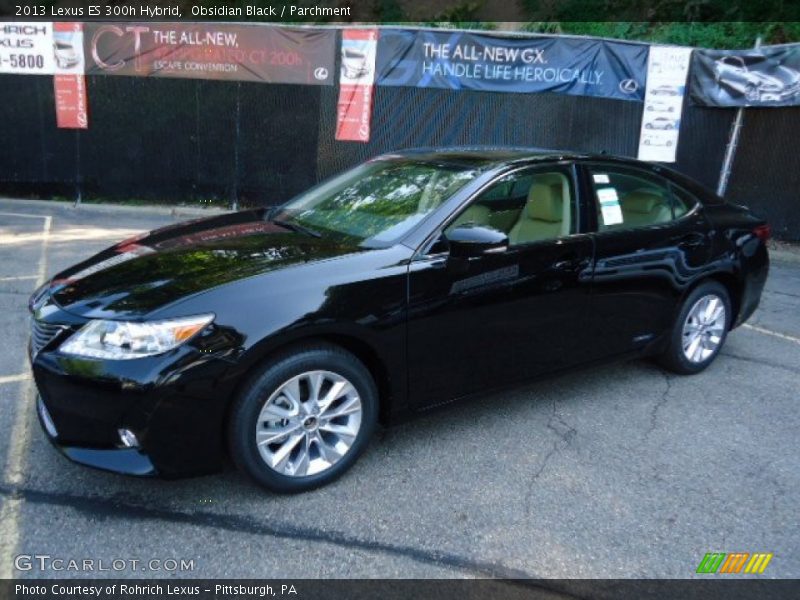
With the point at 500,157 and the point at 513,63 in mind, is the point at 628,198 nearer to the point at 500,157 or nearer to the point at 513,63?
the point at 500,157

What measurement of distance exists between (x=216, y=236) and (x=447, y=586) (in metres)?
2.17

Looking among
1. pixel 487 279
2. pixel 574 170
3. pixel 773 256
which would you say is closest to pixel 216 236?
pixel 487 279

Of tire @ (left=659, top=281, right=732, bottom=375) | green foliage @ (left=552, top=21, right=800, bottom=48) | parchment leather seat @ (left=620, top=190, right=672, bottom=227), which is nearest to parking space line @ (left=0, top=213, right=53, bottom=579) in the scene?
parchment leather seat @ (left=620, top=190, right=672, bottom=227)

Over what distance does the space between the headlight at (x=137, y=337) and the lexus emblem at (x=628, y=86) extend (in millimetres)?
9218

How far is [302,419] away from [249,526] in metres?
0.50

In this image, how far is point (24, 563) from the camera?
2.55m

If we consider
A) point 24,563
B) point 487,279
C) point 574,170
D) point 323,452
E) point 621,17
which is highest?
point 621,17

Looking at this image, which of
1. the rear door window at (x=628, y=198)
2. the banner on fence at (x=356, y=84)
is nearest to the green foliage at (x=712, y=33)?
the banner on fence at (x=356, y=84)

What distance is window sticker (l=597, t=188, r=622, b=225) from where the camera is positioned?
401cm

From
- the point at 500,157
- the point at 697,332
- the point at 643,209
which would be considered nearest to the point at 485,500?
the point at 500,157

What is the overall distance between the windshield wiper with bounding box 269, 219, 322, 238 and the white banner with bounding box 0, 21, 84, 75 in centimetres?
889

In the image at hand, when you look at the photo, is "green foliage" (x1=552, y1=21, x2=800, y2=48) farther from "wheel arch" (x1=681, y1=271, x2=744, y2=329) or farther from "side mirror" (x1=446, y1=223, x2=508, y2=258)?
"side mirror" (x1=446, y1=223, x2=508, y2=258)

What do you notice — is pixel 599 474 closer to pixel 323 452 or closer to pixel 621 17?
pixel 323 452

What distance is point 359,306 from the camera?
3.05 metres
